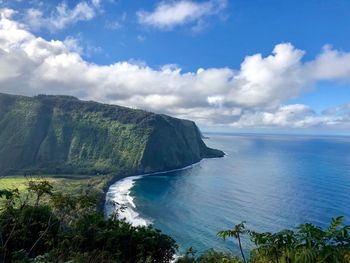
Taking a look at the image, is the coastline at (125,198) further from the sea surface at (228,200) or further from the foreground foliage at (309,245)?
the foreground foliage at (309,245)

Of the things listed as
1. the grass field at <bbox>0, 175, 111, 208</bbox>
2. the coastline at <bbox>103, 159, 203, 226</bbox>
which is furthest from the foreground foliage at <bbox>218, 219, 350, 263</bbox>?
the grass field at <bbox>0, 175, 111, 208</bbox>

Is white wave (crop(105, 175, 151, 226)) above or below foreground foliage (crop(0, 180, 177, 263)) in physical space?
below

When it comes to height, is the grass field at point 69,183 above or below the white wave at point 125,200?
above

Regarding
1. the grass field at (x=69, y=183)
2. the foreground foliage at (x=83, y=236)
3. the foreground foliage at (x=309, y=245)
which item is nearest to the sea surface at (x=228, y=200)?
the grass field at (x=69, y=183)

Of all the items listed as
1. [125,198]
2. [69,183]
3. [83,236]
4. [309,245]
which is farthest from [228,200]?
[309,245]

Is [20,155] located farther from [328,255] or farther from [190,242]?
[328,255]

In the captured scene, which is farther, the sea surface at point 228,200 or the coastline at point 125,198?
the coastline at point 125,198

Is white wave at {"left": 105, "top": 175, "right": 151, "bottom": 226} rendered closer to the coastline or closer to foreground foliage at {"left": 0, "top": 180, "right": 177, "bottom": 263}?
the coastline

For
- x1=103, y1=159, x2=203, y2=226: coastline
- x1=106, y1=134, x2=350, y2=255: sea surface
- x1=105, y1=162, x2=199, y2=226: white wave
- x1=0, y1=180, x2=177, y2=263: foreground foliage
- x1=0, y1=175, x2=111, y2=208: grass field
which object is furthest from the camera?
x1=0, y1=175, x2=111, y2=208: grass field

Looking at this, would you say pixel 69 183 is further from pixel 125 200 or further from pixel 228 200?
pixel 228 200

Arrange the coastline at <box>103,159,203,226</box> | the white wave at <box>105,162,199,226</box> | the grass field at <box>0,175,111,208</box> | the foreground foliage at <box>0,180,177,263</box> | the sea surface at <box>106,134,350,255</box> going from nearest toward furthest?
the foreground foliage at <box>0,180,177,263</box>
the sea surface at <box>106,134,350,255</box>
the white wave at <box>105,162,199,226</box>
the coastline at <box>103,159,203,226</box>
the grass field at <box>0,175,111,208</box>

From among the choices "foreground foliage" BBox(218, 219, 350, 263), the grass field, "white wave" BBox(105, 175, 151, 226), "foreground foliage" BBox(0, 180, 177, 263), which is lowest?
"white wave" BBox(105, 175, 151, 226)

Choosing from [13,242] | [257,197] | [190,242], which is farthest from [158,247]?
[257,197]
